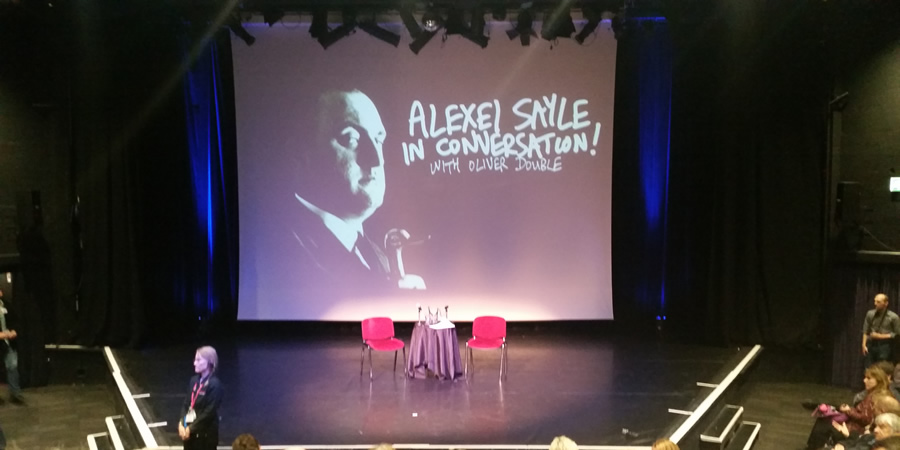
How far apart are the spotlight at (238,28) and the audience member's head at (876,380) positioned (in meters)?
7.50

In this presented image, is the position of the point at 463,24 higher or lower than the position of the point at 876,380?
higher

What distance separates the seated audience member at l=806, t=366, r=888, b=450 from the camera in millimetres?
4709

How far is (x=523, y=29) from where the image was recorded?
7.99 m

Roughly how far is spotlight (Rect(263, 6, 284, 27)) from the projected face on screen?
109 centimetres

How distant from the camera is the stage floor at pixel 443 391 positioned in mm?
5438

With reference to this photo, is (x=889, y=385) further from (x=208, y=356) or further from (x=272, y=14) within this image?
(x=272, y=14)

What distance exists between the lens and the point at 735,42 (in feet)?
26.3

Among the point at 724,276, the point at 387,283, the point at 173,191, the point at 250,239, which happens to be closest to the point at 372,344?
the point at 387,283

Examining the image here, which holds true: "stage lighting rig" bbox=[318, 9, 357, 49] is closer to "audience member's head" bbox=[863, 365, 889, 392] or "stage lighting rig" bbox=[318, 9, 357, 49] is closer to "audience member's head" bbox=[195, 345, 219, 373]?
"audience member's head" bbox=[195, 345, 219, 373]

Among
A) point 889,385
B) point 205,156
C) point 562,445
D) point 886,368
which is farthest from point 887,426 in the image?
point 205,156

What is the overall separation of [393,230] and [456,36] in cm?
264

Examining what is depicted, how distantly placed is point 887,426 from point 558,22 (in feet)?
18.2

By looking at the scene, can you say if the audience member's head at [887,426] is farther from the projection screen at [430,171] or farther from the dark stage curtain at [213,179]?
the dark stage curtain at [213,179]

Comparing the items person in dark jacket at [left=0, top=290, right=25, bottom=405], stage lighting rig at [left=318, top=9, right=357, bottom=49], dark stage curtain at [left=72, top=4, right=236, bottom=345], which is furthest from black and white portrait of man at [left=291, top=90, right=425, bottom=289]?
person in dark jacket at [left=0, top=290, right=25, bottom=405]
